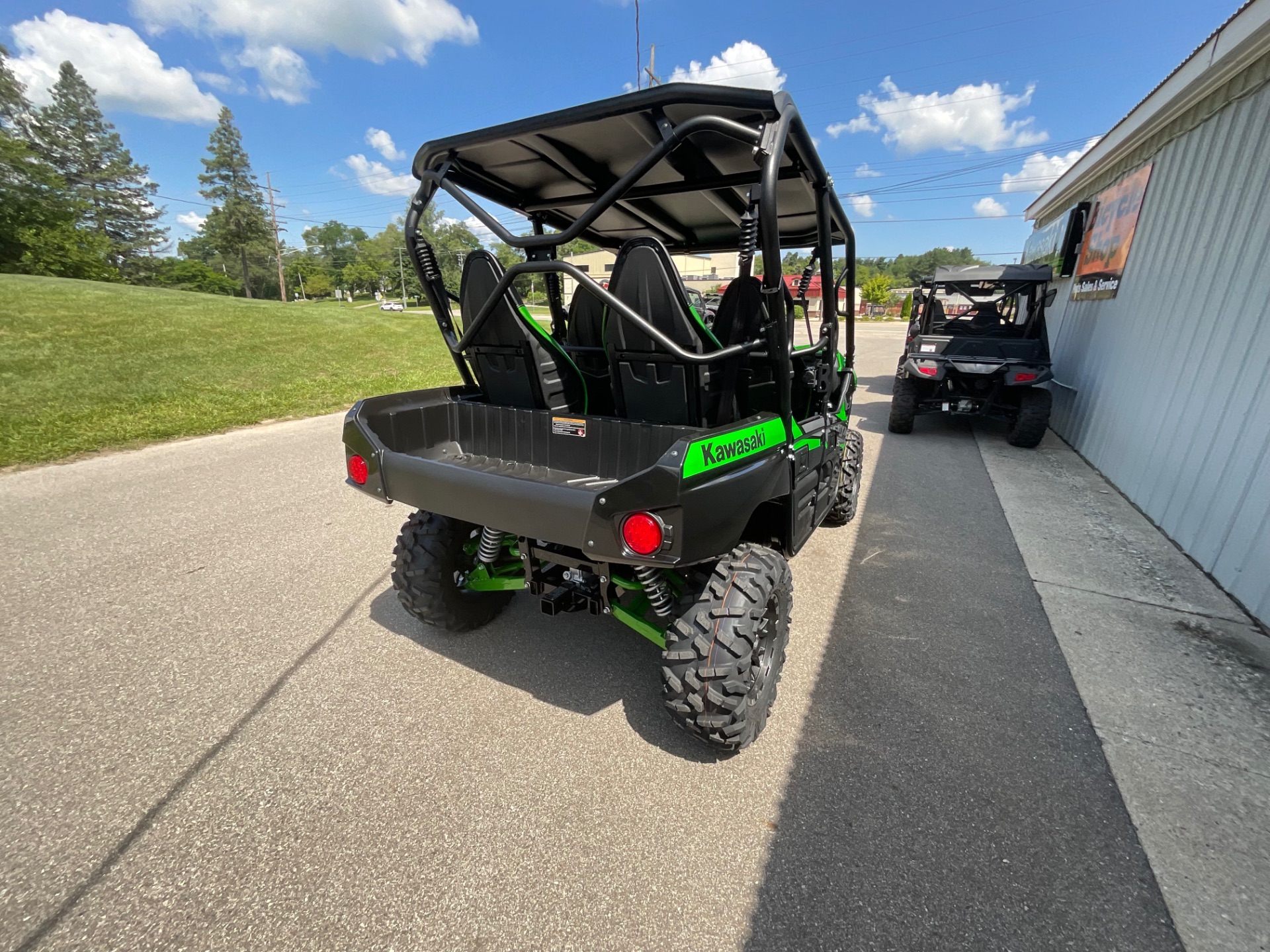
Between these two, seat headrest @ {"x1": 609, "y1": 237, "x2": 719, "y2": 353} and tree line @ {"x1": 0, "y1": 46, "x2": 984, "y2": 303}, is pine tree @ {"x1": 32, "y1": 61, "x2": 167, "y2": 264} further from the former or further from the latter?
seat headrest @ {"x1": 609, "y1": 237, "x2": 719, "y2": 353}

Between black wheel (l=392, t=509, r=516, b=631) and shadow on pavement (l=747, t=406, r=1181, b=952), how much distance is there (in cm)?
163

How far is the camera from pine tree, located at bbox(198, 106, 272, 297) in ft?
172

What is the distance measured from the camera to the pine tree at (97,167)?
4356 cm

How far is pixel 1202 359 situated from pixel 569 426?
16.8 ft

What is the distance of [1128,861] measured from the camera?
164 centimetres

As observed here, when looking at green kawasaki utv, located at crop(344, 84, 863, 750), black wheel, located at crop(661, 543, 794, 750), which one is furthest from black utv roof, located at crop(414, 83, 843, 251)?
black wheel, located at crop(661, 543, 794, 750)

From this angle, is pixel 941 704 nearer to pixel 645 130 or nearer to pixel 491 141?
pixel 645 130

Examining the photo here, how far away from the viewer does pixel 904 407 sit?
723cm

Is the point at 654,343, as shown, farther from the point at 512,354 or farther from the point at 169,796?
the point at 169,796

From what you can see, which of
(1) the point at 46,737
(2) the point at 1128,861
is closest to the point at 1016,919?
(2) the point at 1128,861

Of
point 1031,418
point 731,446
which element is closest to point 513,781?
point 731,446

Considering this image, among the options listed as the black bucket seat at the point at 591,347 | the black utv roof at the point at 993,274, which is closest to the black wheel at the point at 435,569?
the black bucket seat at the point at 591,347

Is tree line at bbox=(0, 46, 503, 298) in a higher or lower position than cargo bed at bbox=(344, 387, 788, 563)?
higher

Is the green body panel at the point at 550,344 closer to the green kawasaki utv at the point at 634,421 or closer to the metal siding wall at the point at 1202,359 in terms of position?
the green kawasaki utv at the point at 634,421
